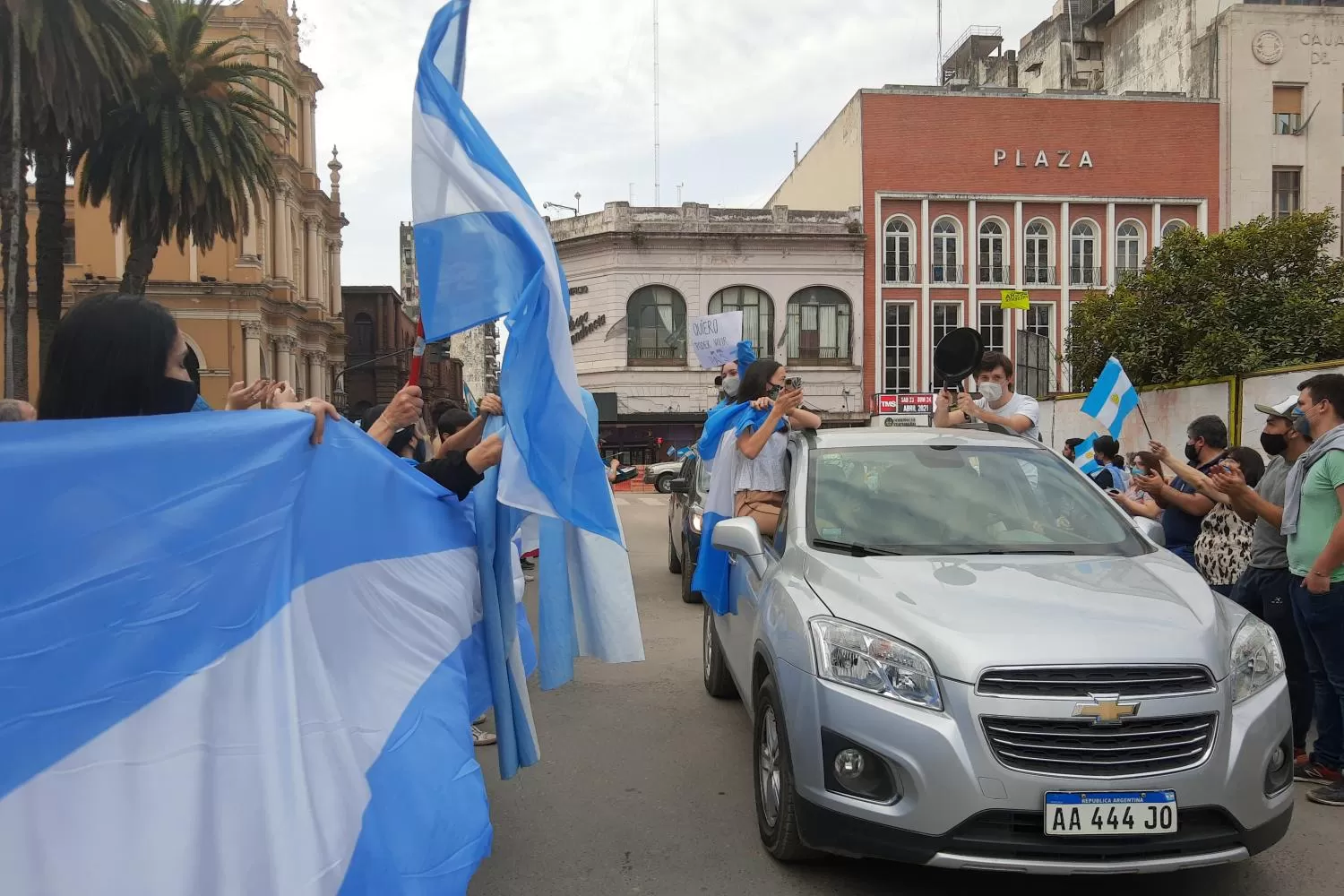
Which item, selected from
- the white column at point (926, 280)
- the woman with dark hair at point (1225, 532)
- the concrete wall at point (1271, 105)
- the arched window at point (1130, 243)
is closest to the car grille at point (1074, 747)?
the woman with dark hair at point (1225, 532)

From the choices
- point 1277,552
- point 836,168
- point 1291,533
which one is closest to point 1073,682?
point 1291,533

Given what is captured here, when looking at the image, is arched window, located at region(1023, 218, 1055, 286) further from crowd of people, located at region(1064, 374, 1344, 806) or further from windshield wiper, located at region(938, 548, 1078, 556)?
windshield wiper, located at region(938, 548, 1078, 556)

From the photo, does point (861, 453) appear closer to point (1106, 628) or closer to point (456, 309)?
point (1106, 628)

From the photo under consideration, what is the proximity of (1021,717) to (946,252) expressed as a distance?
137ft

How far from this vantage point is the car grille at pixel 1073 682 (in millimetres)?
3156

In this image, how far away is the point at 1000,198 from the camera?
1672 inches

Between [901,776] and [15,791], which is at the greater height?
[15,791]

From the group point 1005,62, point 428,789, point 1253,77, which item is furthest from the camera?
point 1005,62

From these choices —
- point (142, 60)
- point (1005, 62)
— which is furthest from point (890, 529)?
point (1005, 62)

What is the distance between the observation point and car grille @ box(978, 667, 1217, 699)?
316 centimetres

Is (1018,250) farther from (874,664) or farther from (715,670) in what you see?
(874,664)

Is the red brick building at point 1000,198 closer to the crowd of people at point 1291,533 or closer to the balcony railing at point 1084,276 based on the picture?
the balcony railing at point 1084,276

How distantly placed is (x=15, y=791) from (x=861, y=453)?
147 inches

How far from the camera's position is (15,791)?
2.18 m
